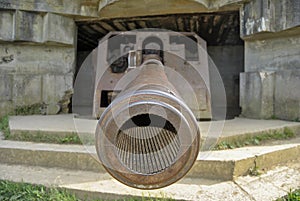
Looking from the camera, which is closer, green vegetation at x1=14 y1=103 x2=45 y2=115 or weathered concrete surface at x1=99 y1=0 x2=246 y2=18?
weathered concrete surface at x1=99 y1=0 x2=246 y2=18

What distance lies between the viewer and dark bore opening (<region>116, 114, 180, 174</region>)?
1.00 meters

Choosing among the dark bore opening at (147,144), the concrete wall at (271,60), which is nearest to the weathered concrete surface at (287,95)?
the concrete wall at (271,60)

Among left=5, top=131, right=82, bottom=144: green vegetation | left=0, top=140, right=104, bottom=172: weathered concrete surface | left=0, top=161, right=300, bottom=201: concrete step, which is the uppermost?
left=5, top=131, right=82, bottom=144: green vegetation

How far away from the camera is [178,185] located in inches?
71.2

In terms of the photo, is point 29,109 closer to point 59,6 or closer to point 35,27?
point 35,27

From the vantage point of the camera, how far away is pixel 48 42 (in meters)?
3.95

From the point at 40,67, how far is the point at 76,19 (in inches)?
36.2

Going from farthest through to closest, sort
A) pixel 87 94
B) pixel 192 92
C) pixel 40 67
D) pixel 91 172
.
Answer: pixel 87 94
pixel 40 67
pixel 192 92
pixel 91 172

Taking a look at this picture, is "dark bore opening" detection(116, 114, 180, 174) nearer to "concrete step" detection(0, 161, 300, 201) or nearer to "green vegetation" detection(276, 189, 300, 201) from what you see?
"concrete step" detection(0, 161, 300, 201)

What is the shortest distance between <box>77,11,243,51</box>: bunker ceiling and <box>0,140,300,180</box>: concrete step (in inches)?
98.5

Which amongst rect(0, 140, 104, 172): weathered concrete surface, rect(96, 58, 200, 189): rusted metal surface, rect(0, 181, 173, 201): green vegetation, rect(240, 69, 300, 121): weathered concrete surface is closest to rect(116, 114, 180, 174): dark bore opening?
rect(96, 58, 200, 189): rusted metal surface

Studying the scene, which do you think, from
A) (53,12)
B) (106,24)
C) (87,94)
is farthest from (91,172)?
(87,94)

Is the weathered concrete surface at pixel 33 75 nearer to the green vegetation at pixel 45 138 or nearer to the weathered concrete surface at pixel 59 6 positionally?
the weathered concrete surface at pixel 59 6

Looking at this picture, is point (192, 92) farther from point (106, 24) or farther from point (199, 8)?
point (106, 24)
